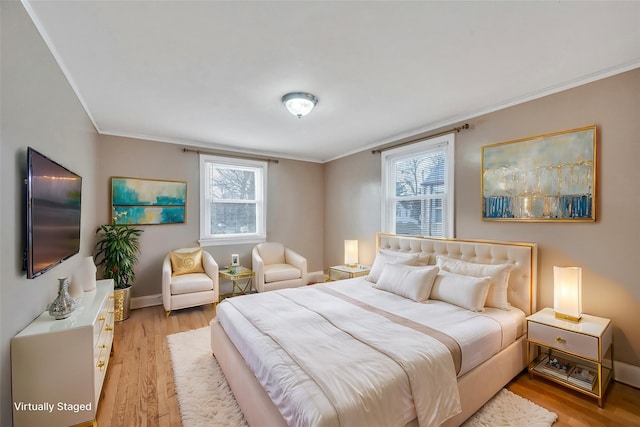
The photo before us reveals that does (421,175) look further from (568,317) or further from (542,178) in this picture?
(568,317)

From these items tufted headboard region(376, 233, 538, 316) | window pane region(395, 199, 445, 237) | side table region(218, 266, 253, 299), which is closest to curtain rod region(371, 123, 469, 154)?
window pane region(395, 199, 445, 237)

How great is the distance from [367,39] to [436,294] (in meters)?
2.33

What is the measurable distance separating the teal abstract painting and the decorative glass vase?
2.47 m

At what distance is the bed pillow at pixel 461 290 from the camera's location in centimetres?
248

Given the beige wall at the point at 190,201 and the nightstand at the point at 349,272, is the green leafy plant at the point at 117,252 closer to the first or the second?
the beige wall at the point at 190,201

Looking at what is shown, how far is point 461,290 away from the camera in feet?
8.46

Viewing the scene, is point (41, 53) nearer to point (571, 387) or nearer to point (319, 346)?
point (319, 346)

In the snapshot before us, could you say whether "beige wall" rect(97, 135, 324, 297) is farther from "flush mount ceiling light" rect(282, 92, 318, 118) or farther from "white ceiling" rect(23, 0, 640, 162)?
"flush mount ceiling light" rect(282, 92, 318, 118)

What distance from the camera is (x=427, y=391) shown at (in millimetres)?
1577

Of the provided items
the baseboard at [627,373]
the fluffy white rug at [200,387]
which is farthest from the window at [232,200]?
the baseboard at [627,373]

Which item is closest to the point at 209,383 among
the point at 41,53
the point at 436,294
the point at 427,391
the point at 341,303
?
the point at 341,303

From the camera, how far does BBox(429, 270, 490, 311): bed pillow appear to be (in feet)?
8.15

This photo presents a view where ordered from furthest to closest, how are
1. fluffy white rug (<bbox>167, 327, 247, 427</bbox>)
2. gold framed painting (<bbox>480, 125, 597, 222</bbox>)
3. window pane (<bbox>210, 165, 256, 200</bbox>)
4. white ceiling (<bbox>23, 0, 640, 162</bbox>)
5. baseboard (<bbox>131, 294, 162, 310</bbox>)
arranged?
1. window pane (<bbox>210, 165, 256, 200</bbox>)
2. baseboard (<bbox>131, 294, 162, 310</bbox>)
3. gold framed painting (<bbox>480, 125, 597, 222</bbox>)
4. fluffy white rug (<bbox>167, 327, 247, 427</bbox>)
5. white ceiling (<bbox>23, 0, 640, 162</bbox>)

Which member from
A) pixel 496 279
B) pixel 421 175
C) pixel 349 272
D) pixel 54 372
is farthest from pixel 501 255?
pixel 54 372
